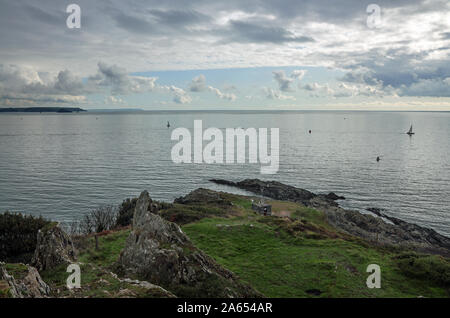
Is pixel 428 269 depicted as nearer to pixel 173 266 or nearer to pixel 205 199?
pixel 173 266

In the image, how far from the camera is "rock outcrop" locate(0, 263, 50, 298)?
13547 mm

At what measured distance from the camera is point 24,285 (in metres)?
15.5

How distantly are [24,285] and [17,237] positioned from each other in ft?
85.1

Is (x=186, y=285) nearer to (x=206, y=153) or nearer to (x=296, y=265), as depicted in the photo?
(x=296, y=265)

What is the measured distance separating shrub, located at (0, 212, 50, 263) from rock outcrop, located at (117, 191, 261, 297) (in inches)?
762

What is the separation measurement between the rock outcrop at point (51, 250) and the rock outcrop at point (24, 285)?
15.8ft

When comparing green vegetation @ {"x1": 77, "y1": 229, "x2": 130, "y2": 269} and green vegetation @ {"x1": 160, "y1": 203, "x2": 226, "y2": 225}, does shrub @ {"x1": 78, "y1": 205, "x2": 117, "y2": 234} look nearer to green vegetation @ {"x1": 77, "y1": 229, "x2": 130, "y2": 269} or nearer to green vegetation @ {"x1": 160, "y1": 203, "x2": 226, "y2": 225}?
green vegetation @ {"x1": 160, "y1": 203, "x2": 226, "y2": 225}

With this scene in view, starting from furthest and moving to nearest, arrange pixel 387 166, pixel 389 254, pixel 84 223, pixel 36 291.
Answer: pixel 387 166 < pixel 84 223 < pixel 389 254 < pixel 36 291

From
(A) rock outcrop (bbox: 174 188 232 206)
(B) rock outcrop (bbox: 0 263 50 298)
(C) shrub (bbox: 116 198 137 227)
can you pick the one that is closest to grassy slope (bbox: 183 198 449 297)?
(B) rock outcrop (bbox: 0 263 50 298)

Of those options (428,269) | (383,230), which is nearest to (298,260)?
(428,269)

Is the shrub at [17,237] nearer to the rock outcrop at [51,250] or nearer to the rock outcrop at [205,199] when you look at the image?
the rock outcrop at [51,250]
